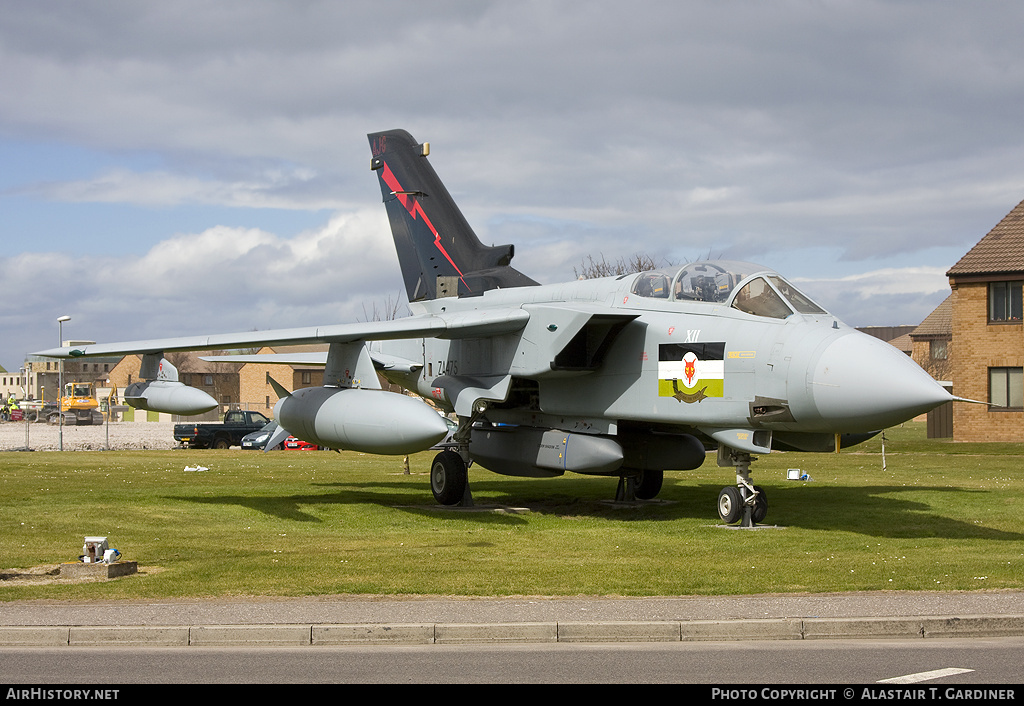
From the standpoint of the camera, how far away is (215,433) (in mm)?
44312

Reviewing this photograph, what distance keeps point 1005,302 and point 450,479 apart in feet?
92.4

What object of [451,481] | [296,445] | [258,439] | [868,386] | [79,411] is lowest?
[296,445]

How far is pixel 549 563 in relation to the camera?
1206 centimetres

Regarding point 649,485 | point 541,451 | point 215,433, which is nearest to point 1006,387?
point 649,485

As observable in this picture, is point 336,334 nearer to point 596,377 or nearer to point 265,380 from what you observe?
point 596,377

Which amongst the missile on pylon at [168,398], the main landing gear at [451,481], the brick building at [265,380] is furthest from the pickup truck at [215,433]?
the brick building at [265,380]

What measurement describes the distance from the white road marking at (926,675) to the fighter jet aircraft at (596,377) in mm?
5728

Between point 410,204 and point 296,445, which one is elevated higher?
point 410,204

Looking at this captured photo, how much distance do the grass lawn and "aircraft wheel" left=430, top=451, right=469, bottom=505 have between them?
0.36 meters

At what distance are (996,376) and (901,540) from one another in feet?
93.3

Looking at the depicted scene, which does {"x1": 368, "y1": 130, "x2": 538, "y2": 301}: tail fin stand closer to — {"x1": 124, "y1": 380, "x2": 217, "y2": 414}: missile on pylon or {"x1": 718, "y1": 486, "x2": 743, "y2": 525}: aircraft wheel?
{"x1": 124, "y1": 380, "x2": 217, "y2": 414}: missile on pylon

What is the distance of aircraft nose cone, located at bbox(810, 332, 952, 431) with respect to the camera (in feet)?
40.3
